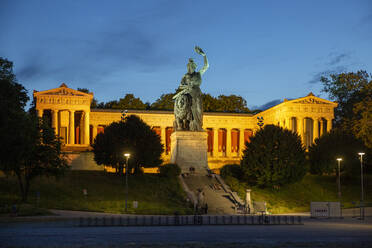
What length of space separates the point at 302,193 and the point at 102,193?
21281mm

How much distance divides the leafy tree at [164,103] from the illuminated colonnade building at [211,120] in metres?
7.42

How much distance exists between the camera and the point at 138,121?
64.8 meters

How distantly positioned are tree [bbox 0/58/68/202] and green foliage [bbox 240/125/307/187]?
20.8m

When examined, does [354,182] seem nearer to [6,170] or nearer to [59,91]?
[6,170]

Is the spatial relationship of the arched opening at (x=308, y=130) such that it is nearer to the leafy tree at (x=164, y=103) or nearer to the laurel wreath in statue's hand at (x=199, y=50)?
the leafy tree at (x=164, y=103)

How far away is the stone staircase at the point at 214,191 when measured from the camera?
1827 inches

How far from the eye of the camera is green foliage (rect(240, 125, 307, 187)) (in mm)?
56500

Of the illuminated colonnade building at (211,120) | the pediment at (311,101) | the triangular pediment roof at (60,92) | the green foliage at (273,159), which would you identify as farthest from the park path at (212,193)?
the pediment at (311,101)

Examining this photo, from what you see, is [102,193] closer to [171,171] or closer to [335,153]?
[171,171]

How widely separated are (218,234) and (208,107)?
90932mm

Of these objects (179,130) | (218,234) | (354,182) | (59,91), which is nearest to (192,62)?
(179,130)

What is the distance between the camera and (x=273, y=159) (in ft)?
188

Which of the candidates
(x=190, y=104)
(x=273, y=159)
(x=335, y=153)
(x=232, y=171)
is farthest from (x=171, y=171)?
(x=335, y=153)

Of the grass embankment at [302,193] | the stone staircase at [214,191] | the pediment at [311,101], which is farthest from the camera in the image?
the pediment at [311,101]
